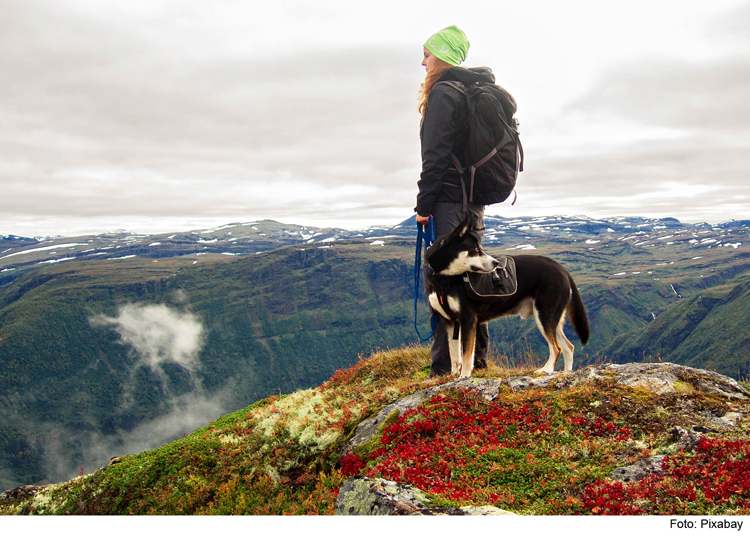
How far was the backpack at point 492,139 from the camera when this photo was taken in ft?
25.7

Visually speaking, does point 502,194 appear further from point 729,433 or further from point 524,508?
point 524,508

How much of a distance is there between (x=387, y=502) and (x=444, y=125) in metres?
6.19

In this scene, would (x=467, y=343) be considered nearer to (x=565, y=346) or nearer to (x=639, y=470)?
(x=565, y=346)

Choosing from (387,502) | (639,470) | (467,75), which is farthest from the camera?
(467,75)

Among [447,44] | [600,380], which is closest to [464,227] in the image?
[600,380]

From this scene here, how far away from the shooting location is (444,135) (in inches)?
309

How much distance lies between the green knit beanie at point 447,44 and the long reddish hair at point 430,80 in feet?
0.36

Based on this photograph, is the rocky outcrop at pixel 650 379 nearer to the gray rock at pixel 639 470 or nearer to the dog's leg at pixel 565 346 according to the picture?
the dog's leg at pixel 565 346

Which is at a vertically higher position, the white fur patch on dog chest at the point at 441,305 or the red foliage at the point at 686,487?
the white fur patch on dog chest at the point at 441,305

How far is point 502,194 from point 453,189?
39.1 inches

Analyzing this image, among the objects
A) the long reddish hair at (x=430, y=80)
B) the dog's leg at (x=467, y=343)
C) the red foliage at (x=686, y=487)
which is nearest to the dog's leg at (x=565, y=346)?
the dog's leg at (x=467, y=343)

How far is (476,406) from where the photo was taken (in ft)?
21.7


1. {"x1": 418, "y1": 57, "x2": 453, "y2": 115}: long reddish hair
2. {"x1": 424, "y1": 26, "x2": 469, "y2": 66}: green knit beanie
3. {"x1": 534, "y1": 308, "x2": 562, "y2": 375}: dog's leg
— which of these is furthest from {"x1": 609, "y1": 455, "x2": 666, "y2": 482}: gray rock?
{"x1": 424, "y1": 26, "x2": 469, "y2": 66}: green knit beanie
